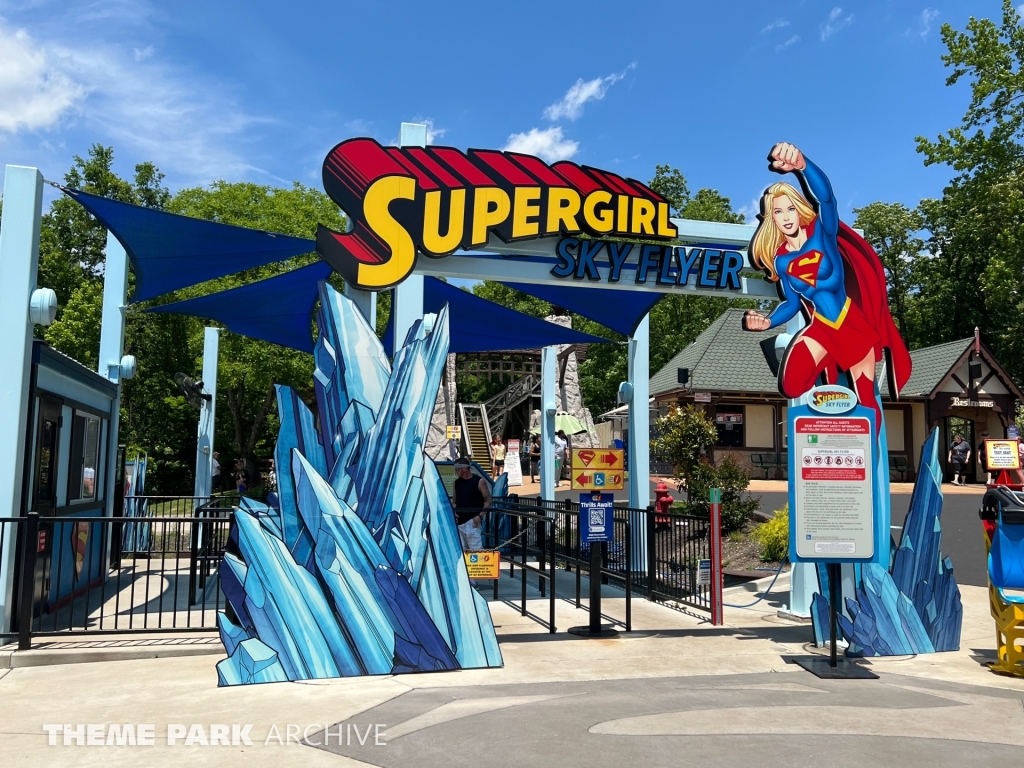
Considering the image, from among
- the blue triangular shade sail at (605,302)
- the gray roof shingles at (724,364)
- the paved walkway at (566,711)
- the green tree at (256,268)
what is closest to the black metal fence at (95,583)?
the paved walkway at (566,711)

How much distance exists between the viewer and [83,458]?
1086 centimetres

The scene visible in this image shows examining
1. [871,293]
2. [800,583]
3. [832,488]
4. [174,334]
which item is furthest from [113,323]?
[174,334]

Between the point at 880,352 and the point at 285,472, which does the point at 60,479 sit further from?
the point at 880,352

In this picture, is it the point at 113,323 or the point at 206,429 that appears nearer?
the point at 113,323

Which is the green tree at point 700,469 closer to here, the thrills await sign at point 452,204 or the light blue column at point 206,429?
the thrills await sign at point 452,204

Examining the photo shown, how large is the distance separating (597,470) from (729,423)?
67.2ft

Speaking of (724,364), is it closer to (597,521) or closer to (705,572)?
(705,572)

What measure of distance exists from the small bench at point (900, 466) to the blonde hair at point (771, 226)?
957 inches

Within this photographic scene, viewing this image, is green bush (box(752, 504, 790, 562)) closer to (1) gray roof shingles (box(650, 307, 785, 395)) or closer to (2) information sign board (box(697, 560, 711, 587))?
(2) information sign board (box(697, 560, 711, 587))

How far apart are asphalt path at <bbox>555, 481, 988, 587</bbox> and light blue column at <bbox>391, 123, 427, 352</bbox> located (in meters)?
5.76

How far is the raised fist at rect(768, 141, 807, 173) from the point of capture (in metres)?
8.51

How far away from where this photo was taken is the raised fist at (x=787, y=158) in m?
8.51

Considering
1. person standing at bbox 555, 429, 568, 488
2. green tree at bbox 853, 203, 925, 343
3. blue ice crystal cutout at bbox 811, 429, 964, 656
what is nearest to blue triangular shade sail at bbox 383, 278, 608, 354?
blue ice crystal cutout at bbox 811, 429, 964, 656

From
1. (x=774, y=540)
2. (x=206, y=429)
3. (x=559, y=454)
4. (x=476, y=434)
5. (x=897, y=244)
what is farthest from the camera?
(x=897, y=244)
